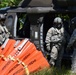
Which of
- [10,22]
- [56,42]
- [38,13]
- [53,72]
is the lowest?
[53,72]

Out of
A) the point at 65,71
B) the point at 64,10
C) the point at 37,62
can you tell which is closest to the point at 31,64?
the point at 37,62

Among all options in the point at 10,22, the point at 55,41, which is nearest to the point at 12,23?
the point at 10,22

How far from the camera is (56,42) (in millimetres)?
10781

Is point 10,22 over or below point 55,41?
over

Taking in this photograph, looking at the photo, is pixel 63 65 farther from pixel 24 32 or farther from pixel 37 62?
pixel 24 32

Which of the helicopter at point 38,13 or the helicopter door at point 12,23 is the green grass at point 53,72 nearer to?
the helicopter at point 38,13

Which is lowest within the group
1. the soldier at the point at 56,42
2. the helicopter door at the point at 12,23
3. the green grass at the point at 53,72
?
the green grass at the point at 53,72

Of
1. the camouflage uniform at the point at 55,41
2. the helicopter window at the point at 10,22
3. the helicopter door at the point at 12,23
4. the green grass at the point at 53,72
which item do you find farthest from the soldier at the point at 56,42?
the helicopter window at the point at 10,22

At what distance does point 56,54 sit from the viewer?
10.8 metres

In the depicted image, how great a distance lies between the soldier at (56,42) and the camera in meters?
10.8

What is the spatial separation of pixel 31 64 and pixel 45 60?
0.58 m

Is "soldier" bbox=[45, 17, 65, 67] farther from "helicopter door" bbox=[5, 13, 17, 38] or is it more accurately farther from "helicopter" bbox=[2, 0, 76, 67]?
"helicopter door" bbox=[5, 13, 17, 38]


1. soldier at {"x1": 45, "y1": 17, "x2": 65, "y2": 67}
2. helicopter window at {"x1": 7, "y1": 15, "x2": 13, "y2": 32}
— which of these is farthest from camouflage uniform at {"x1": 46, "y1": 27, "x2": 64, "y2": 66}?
helicopter window at {"x1": 7, "y1": 15, "x2": 13, "y2": 32}

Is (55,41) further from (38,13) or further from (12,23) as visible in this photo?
(12,23)
